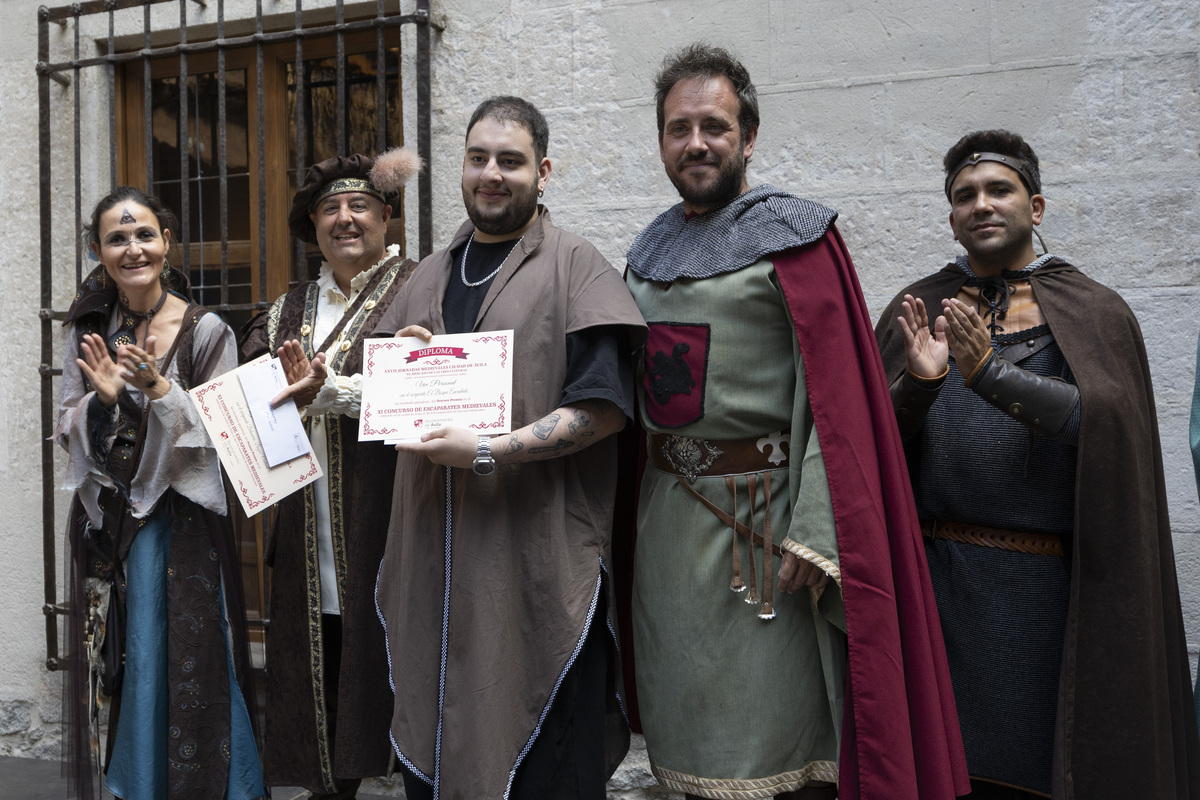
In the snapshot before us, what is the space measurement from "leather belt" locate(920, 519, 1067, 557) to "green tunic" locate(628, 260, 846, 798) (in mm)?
501

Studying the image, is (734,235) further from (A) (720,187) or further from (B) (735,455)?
(B) (735,455)

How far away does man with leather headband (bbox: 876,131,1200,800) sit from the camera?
2352 millimetres

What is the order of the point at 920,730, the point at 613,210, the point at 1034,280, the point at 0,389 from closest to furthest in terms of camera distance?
the point at 920,730 < the point at 1034,280 < the point at 613,210 < the point at 0,389

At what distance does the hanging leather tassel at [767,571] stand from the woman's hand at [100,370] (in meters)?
1.96

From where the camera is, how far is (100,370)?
3.02 metres

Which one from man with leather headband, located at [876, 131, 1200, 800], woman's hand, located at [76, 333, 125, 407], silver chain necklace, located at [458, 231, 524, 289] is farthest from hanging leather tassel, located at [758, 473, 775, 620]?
woman's hand, located at [76, 333, 125, 407]

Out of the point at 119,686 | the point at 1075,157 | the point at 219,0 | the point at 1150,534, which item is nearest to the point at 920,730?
the point at 1150,534

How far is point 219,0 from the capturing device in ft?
12.5

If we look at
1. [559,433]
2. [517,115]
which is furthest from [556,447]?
[517,115]

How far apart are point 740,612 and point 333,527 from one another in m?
1.34

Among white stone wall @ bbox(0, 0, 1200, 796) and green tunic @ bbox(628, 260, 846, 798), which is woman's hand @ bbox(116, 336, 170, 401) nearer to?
white stone wall @ bbox(0, 0, 1200, 796)

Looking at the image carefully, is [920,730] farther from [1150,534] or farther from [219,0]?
[219,0]

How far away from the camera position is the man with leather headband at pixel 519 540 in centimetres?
225

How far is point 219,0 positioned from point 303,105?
1.57 feet
